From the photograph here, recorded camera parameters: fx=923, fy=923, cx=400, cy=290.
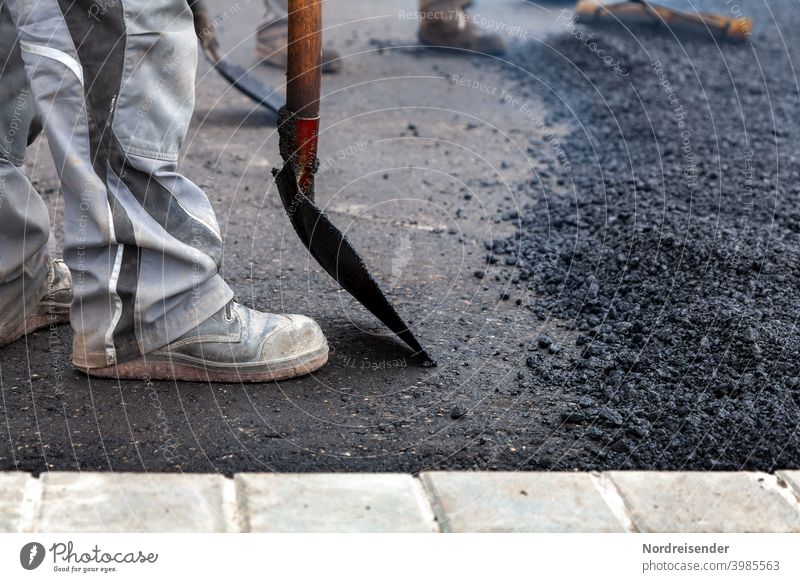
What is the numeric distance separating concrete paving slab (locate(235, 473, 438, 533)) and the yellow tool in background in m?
5.07

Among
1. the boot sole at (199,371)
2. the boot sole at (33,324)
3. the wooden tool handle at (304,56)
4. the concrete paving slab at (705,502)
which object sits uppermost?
the wooden tool handle at (304,56)

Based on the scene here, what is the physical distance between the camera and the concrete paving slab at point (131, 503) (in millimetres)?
1485

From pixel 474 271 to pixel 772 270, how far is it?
837 mm

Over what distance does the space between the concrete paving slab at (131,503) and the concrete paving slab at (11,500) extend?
3 centimetres

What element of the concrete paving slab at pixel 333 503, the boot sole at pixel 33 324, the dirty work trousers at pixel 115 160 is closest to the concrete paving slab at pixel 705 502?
the concrete paving slab at pixel 333 503

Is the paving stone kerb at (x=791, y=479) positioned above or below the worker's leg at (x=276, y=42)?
above

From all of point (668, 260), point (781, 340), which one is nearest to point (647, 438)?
point (781, 340)

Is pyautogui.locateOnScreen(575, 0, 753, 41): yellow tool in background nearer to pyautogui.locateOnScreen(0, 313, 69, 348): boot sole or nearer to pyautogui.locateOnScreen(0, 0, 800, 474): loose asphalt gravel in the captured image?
pyautogui.locateOnScreen(0, 0, 800, 474): loose asphalt gravel

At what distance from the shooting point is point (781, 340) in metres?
2.21

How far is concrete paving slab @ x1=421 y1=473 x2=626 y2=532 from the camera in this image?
1.56 meters

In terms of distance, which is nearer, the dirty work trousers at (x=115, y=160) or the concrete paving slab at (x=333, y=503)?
the concrete paving slab at (x=333, y=503)
